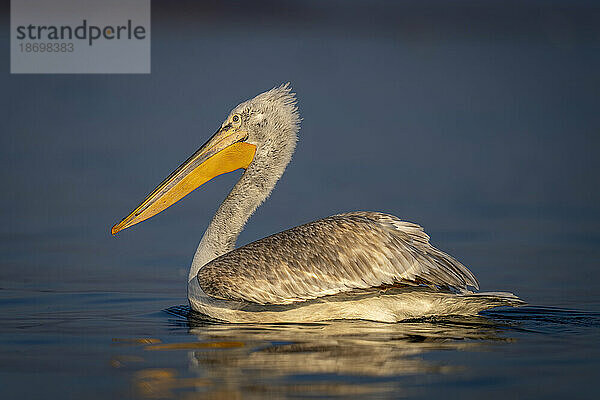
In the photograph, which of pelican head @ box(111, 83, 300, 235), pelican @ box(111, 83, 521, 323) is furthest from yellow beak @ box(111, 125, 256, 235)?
pelican @ box(111, 83, 521, 323)

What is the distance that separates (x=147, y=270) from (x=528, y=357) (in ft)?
11.5

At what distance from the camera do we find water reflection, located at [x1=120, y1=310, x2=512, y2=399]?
443cm

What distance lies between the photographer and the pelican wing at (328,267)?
609 centimetres

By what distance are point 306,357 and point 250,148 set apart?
238 centimetres

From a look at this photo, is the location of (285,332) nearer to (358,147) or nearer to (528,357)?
(528,357)

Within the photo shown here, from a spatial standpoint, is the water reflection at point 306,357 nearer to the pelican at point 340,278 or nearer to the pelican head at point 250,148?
the pelican at point 340,278

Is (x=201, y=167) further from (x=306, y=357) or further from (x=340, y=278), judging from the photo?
(x=306, y=357)

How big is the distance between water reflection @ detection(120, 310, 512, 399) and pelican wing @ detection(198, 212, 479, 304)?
0.21 m

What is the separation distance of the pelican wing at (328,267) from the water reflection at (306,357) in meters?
0.21

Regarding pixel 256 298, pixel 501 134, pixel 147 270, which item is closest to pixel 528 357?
pixel 256 298
